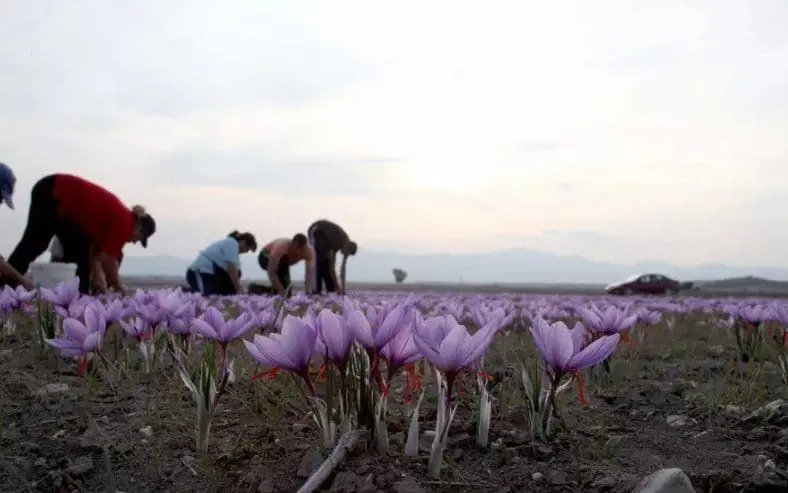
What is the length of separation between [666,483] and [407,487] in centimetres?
63

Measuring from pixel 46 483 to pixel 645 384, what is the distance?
8.64 feet

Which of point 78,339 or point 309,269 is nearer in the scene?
point 78,339

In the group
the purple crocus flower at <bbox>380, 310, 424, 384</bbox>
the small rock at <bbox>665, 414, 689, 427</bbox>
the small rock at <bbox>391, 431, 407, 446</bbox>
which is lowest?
the small rock at <bbox>665, 414, 689, 427</bbox>

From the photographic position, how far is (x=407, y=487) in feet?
5.61

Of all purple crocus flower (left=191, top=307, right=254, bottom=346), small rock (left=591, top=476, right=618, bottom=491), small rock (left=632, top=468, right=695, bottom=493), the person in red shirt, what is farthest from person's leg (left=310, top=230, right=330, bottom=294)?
small rock (left=632, top=468, right=695, bottom=493)

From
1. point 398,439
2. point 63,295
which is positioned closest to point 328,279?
point 63,295

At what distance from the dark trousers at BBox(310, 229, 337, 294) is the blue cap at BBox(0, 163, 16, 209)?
21.5 ft

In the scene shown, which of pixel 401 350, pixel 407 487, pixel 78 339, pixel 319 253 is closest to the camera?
pixel 407 487

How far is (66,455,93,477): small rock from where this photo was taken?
2.06 m

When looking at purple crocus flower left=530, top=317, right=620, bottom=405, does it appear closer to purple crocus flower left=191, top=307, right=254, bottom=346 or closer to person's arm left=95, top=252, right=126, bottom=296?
purple crocus flower left=191, top=307, right=254, bottom=346

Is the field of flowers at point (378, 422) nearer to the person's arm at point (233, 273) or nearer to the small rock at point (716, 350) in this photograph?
the small rock at point (716, 350)

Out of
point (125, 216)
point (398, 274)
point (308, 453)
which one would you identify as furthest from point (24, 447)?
point (398, 274)

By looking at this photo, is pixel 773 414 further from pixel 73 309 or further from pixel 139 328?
pixel 73 309

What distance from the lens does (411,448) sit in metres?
1.89
